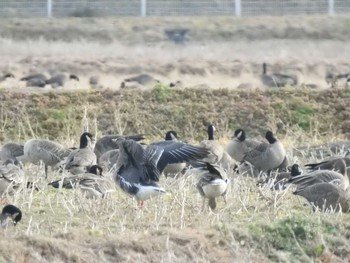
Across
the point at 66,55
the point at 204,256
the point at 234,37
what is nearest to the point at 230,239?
the point at 204,256

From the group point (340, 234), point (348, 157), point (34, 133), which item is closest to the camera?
point (340, 234)

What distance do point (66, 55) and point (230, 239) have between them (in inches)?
1255

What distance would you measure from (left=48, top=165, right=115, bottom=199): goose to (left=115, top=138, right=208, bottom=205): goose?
38 cm

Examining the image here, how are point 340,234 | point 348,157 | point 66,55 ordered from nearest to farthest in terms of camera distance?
point 340,234
point 348,157
point 66,55

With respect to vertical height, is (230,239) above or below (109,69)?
above

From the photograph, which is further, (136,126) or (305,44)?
(305,44)

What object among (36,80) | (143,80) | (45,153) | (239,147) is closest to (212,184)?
(45,153)

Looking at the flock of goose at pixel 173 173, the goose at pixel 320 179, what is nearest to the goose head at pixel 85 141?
the flock of goose at pixel 173 173

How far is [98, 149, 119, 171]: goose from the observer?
728 inches

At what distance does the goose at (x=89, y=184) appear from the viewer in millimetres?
14977

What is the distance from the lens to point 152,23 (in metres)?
50.4

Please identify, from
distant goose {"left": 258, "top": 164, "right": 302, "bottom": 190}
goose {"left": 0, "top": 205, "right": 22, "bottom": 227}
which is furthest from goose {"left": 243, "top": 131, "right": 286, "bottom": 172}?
goose {"left": 0, "top": 205, "right": 22, "bottom": 227}

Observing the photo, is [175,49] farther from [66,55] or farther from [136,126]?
[136,126]

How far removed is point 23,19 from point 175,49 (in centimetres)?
773
